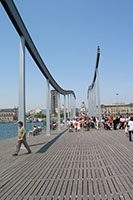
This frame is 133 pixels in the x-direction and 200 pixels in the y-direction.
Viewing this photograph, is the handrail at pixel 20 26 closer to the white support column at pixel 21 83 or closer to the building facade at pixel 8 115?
the white support column at pixel 21 83

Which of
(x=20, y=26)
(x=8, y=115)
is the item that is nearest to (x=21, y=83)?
(x=20, y=26)

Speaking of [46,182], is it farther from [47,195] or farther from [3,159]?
[3,159]

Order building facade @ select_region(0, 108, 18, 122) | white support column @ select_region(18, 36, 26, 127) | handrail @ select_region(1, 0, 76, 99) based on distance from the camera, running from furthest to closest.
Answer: building facade @ select_region(0, 108, 18, 122) < white support column @ select_region(18, 36, 26, 127) < handrail @ select_region(1, 0, 76, 99)

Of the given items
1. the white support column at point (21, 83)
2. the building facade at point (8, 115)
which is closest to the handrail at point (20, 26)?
the white support column at point (21, 83)

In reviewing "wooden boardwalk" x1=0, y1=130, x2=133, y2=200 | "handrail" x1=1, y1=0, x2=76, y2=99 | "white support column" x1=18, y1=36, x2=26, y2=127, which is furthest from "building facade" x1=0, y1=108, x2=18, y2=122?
"wooden boardwalk" x1=0, y1=130, x2=133, y2=200

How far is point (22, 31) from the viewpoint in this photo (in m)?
9.27

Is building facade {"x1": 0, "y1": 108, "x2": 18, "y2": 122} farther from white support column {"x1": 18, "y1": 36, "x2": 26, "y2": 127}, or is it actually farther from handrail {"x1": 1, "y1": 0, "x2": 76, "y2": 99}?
white support column {"x1": 18, "y1": 36, "x2": 26, "y2": 127}

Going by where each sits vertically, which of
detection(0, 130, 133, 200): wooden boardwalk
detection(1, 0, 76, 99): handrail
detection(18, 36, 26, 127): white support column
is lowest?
detection(0, 130, 133, 200): wooden boardwalk

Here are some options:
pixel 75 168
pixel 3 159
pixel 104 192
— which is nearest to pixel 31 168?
pixel 75 168

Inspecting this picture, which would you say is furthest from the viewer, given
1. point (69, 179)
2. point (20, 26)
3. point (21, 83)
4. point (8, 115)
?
point (8, 115)

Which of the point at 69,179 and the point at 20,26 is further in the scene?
the point at 20,26

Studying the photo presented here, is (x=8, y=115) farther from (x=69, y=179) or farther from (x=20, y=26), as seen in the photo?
(x=69, y=179)

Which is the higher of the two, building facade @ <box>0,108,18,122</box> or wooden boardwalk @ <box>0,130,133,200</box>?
building facade @ <box>0,108,18,122</box>

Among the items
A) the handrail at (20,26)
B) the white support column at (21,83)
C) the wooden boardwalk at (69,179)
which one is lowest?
the wooden boardwalk at (69,179)
